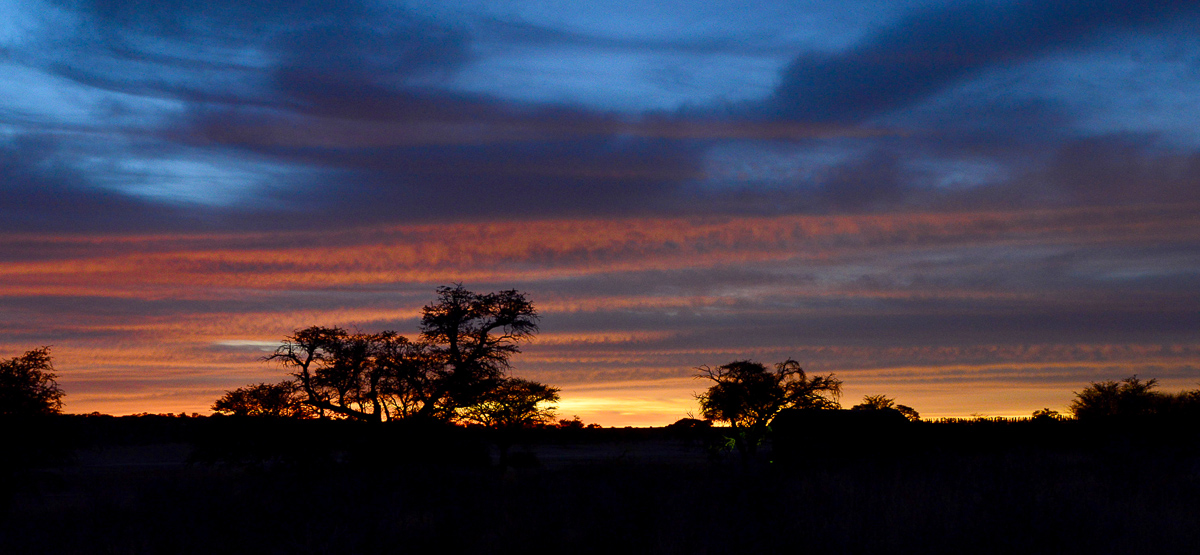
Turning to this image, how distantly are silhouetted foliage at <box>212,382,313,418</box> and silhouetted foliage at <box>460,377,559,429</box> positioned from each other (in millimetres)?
7201

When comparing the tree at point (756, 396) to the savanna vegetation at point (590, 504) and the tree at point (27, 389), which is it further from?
the tree at point (27, 389)

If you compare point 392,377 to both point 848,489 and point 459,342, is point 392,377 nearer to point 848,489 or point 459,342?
point 459,342

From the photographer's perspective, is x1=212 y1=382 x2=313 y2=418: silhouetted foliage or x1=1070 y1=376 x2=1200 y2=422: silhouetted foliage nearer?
x1=212 y1=382 x2=313 y2=418: silhouetted foliage

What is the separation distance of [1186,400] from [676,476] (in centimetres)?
6487

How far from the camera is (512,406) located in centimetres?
4875

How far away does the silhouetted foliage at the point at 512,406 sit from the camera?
42656mm

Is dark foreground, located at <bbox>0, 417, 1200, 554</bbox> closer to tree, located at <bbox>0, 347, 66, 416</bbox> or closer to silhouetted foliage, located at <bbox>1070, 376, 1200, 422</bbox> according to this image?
tree, located at <bbox>0, 347, 66, 416</bbox>

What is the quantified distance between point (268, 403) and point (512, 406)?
12.8 meters

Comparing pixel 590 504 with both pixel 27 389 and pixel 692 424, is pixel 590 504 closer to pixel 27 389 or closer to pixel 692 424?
pixel 27 389

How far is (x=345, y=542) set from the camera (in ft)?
44.6

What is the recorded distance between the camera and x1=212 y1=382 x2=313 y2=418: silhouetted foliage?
40656 mm

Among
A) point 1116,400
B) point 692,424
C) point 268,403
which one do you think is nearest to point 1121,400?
point 1116,400

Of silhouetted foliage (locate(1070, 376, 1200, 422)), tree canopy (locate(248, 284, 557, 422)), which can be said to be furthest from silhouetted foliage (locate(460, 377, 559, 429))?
silhouetted foliage (locate(1070, 376, 1200, 422))

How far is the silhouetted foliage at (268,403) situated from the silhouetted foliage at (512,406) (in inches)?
283
